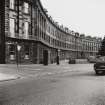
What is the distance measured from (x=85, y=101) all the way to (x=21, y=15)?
34323 mm

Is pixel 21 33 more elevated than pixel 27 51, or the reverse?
pixel 21 33

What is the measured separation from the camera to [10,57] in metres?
38.8

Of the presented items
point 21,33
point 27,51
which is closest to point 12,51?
point 27,51

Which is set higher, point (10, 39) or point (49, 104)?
point (10, 39)

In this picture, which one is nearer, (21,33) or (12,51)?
(12,51)

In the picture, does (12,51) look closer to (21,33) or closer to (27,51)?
(27,51)

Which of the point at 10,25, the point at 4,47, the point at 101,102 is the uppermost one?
the point at 10,25

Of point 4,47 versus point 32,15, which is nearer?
point 4,47

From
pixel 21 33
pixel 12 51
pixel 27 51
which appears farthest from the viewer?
pixel 27 51

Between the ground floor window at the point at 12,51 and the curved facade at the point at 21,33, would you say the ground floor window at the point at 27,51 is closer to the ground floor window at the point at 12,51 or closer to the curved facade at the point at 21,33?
the curved facade at the point at 21,33

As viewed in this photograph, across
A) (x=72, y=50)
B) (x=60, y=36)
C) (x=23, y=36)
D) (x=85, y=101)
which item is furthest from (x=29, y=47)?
(x=72, y=50)

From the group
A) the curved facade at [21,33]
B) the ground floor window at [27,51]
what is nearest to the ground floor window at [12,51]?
the curved facade at [21,33]

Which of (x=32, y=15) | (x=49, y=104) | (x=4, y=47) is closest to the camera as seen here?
(x=49, y=104)

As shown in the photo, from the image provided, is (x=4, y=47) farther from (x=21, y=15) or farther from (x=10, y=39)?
(x=21, y=15)
